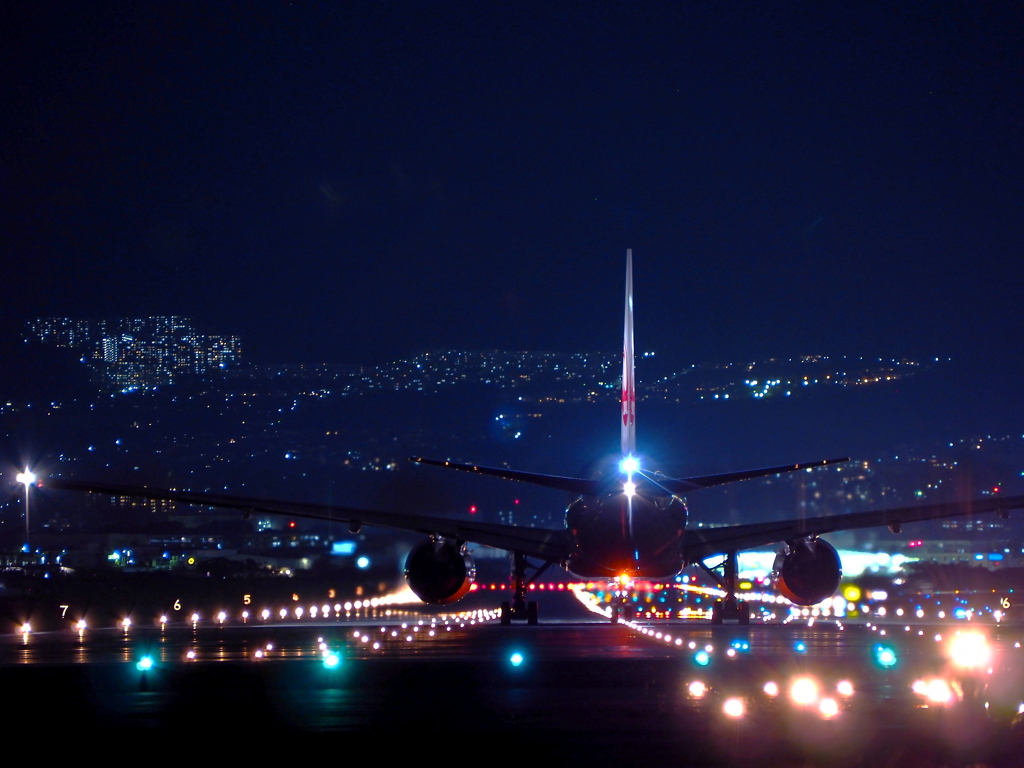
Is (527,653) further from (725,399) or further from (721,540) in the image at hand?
(725,399)

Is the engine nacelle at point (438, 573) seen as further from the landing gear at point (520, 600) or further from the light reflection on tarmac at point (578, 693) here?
the light reflection on tarmac at point (578, 693)

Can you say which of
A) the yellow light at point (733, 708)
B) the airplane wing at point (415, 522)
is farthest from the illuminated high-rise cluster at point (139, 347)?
the yellow light at point (733, 708)

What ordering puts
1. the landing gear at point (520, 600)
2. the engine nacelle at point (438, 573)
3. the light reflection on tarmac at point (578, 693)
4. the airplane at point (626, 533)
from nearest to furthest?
the light reflection on tarmac at point (578, 693)
the airplane at point (626, 533)
the engine nacelle at point (438, 573)
the landing gear at point (520, 600)

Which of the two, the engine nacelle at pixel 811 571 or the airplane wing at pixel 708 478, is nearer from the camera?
the airplane wing at pixel 708 478

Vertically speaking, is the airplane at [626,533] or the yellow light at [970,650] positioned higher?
the airplane at [626,533]

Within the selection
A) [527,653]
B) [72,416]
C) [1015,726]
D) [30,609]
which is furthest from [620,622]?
[72,416]

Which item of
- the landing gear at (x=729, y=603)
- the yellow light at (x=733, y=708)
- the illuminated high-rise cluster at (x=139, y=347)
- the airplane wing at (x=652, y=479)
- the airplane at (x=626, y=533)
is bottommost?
the landing gear at (x=729, y=603)

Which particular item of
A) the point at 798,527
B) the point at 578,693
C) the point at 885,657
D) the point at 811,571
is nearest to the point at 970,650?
the point at 885,657

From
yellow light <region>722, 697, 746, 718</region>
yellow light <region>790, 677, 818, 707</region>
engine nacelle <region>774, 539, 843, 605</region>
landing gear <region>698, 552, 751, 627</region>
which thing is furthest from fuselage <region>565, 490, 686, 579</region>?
yellow light <region>722, 697, 746, 718</region>
